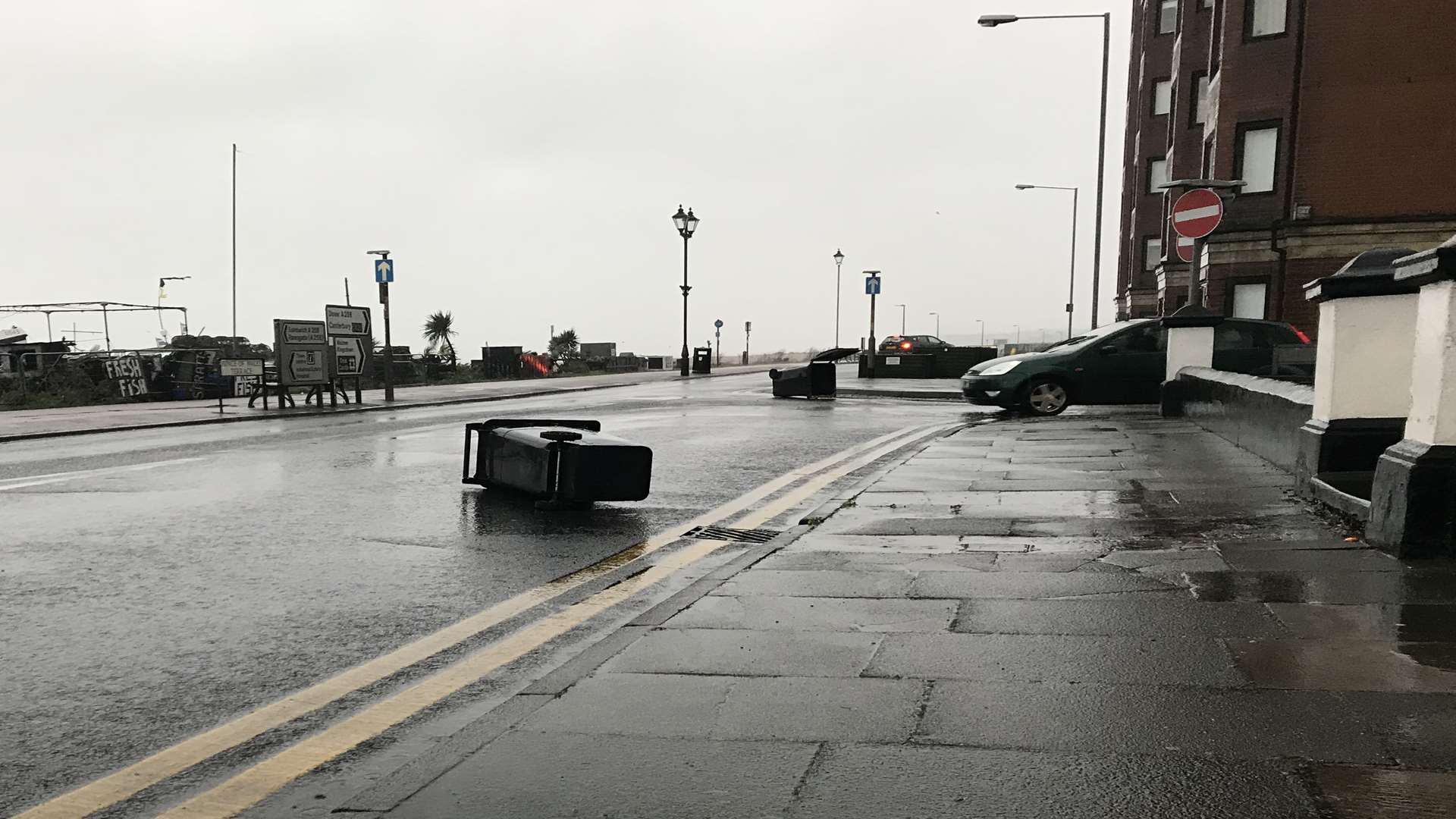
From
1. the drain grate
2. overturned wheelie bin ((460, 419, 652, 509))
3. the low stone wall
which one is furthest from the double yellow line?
the low stone wall

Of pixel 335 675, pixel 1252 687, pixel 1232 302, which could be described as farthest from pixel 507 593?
pixel 1232 302

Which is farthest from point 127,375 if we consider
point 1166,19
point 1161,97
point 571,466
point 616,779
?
point 1166,19

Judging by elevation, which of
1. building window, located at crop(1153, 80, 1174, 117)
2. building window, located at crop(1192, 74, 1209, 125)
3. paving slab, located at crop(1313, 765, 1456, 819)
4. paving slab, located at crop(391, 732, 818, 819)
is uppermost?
building window, located at crop(1153, 80, 1174, 117)

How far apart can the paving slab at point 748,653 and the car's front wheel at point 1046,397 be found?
12.5 metres

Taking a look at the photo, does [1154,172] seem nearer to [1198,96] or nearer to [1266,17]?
[1198,96]

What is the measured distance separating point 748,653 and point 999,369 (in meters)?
13.0

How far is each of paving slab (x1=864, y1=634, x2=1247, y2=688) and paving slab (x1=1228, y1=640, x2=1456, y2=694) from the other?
10 centimetres

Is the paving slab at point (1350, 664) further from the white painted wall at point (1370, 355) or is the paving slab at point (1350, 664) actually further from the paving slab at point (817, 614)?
the white painted wall at point (1370, 355)

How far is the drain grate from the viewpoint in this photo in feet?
21.4

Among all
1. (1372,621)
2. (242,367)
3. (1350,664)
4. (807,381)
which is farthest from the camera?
(807,381)

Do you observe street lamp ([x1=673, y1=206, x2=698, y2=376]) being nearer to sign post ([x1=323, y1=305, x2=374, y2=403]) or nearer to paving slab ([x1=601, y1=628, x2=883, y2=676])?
sign post ([x1=323, y1=305, x2=374, y2=403])

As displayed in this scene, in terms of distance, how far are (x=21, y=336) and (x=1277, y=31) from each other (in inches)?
1877

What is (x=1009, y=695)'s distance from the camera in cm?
348

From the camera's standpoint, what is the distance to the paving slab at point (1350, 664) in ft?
11.4
